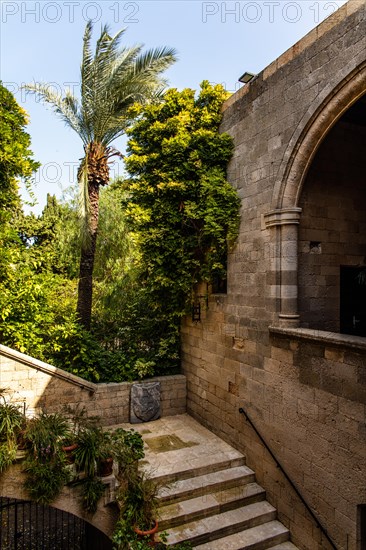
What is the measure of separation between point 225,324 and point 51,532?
580 centimetres

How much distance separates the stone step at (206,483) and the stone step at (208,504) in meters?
0.07

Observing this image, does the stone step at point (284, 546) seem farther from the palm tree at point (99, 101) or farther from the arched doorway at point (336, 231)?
the palm tree at point (99, 101)

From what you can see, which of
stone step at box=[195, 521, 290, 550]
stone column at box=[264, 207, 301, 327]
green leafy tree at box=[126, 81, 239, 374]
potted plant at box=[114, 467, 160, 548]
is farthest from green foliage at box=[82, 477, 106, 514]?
green leafy tree at box=[126, 81, 239, 374]

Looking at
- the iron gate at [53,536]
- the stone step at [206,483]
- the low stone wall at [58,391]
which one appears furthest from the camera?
the low stone wall at [58,391]

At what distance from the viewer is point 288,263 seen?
18.0 ft

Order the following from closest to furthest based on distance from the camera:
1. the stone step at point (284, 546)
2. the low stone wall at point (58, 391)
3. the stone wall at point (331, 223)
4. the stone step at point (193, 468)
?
the stone step at point (284, 546)
the stone step at point (193, 468)
the stone wall at point (331, 223)
the low stone wall at point (58, 391)

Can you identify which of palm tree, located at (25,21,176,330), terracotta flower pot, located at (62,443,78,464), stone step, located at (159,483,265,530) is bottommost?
stone step, located at (159,483,265,530)

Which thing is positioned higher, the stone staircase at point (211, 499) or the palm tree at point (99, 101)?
the palm tree at point (99, 101)

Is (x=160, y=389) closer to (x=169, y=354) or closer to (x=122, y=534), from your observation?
(x=169, y=354)

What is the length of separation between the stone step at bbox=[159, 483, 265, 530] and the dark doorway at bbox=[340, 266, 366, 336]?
128 inches

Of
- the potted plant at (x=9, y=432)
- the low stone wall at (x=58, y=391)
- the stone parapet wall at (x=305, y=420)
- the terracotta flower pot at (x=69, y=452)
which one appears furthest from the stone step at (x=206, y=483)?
the low stone wall at (x=58, y=391)

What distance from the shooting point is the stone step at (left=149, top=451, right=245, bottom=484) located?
18.5ft

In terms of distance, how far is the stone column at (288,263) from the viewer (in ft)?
17.9

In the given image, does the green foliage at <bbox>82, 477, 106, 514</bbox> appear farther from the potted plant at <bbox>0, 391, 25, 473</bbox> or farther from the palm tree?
the palm tree
